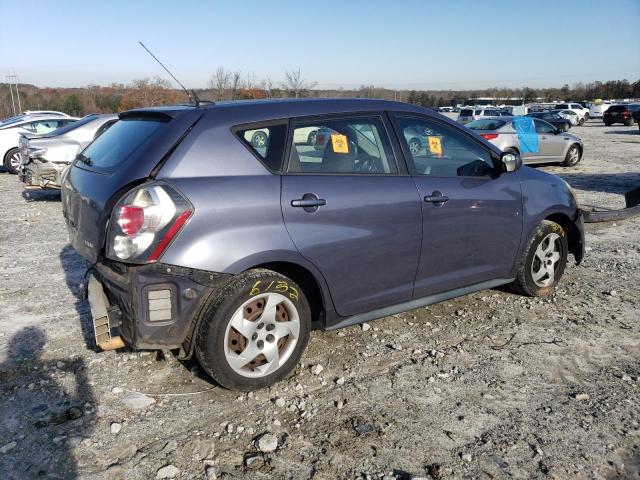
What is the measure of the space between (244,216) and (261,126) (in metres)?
0.63

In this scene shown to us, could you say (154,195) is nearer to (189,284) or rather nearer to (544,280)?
(189,284)

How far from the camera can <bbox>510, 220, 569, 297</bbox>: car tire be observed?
15.4 ft

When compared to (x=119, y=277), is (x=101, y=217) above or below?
above

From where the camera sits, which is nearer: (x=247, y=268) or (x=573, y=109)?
(x=247, y=268)

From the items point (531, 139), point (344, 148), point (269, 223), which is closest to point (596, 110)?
point (531, 139)

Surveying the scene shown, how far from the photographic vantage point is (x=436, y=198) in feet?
12.7

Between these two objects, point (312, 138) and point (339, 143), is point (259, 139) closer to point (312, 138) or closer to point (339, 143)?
point (312, 138)

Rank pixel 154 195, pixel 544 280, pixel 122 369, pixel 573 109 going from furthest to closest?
pixel 573 109, pixel 544 280, pixel 122 369, pixel 154 195

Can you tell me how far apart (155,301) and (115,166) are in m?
0.91

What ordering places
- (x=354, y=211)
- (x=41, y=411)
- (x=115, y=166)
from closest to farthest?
(x=41, y=411) → (x=115, y=166) → (x=354, y=211)

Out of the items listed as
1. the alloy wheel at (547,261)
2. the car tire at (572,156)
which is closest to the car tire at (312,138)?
the alloy wheel at (547,261)

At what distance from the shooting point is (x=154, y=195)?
2930 mm

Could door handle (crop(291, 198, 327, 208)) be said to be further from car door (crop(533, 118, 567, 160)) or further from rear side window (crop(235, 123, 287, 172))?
car door (crop(533, 118, 567, 160))

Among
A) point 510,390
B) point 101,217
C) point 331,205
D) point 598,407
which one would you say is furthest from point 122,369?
point 598,407
